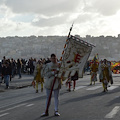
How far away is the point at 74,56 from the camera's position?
9.70m

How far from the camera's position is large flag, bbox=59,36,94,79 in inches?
377

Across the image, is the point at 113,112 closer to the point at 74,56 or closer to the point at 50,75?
the point at 74,56

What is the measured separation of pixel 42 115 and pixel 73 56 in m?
1.84

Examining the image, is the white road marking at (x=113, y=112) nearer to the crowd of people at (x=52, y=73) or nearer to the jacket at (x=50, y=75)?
the crowd of people at (x=52, y=73)

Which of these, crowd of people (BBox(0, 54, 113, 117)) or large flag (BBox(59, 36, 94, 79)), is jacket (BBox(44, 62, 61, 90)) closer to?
crowd of people (BBox(0, 54, 113, 117))

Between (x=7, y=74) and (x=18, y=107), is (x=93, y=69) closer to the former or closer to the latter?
(x=7, y=74)

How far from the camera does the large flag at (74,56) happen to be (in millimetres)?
9586

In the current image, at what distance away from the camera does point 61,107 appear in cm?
1107

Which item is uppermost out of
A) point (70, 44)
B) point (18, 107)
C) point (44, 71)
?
point (70, 44)

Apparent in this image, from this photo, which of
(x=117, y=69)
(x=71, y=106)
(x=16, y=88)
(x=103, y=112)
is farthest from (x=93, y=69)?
(x=117, y=69)

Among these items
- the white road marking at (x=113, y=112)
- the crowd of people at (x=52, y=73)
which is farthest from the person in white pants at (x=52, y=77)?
the white road marking at (x=113, y=112)

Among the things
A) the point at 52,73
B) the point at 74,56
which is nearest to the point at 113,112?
the point at 74,56

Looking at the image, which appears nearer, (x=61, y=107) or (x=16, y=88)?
(x=61, y=107)

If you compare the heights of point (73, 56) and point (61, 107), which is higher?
point (73, 56)
